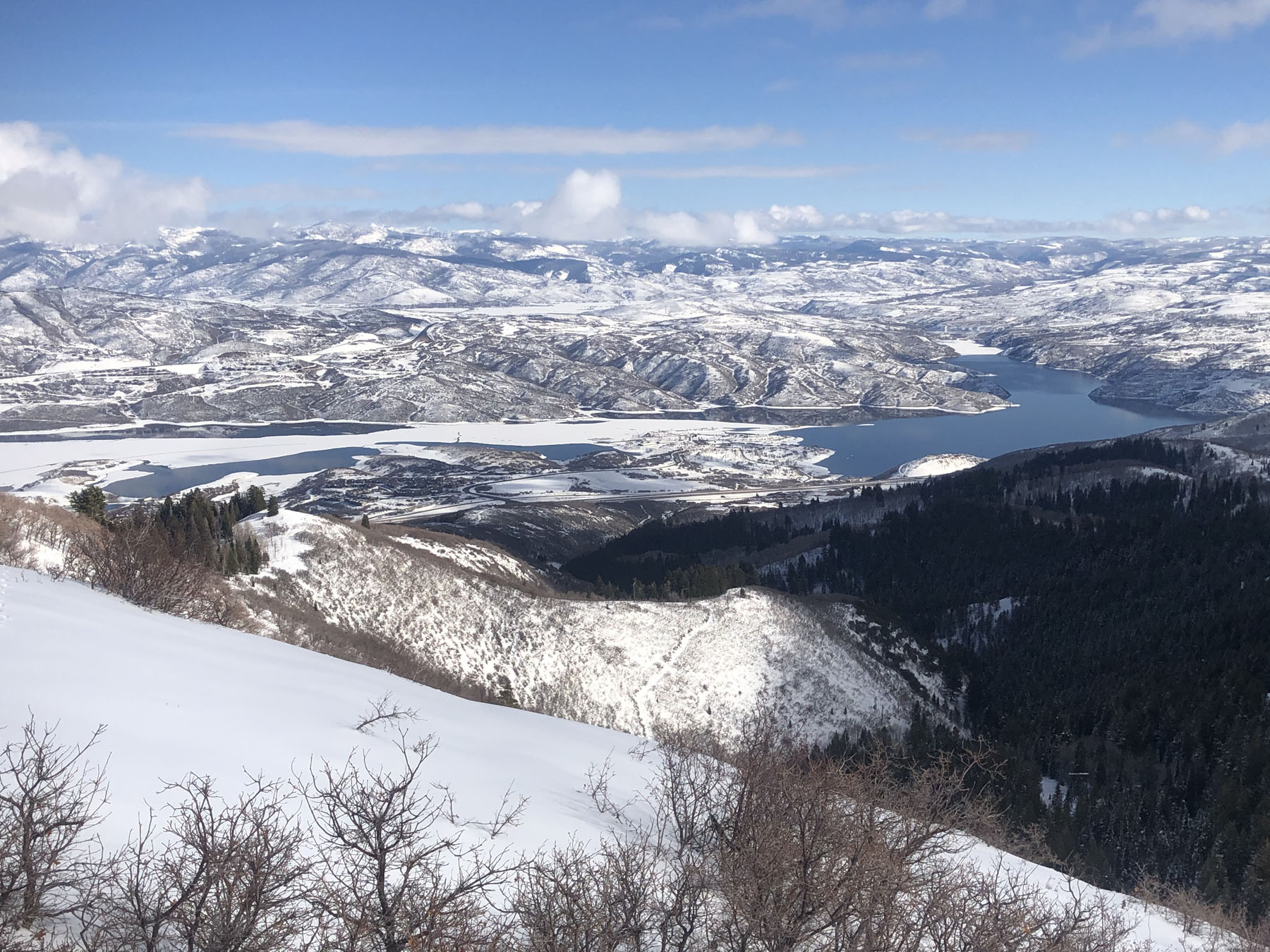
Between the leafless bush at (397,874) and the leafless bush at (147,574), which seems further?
the leafless bush at (147,574)

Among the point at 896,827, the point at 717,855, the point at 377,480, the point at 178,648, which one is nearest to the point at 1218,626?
the point at 896,827

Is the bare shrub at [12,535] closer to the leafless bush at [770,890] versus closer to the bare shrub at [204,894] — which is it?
the bare shrub at [204,894]

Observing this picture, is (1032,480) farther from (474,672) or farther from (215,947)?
(215,947)

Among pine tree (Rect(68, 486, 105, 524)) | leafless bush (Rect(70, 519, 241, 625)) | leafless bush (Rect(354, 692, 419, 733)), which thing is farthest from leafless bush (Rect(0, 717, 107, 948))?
pine tree (Rect(68, 486, 105, 524))

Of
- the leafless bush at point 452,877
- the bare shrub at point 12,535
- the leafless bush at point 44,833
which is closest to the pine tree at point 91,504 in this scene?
the bare shrub at point 12,535

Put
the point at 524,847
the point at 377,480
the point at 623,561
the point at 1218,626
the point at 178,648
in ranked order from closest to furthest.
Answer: the point at 524,847 → the point at 178,648 → the point at 1218,626 → the point at 623,561 → the point at 377,480

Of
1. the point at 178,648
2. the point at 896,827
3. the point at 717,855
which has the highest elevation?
the point at 178,648

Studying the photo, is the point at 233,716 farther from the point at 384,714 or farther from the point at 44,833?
the point at 44,833
